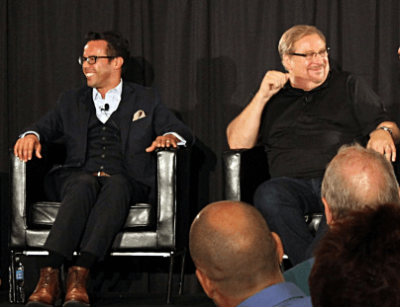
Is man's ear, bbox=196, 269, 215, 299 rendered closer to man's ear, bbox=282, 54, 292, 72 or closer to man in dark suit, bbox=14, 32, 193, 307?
man in dark suit, bbox=14, 32, 193, 307

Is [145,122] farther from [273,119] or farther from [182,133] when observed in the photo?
[273,119]

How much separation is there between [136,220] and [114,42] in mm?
1122

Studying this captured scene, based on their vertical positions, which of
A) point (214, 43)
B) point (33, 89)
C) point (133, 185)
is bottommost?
point (133, 185)

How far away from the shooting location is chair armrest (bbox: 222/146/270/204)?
298 centimetres

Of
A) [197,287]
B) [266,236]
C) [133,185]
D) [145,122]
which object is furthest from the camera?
[197,287]

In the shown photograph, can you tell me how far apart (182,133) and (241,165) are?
0.45 m

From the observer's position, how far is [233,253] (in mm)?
1177

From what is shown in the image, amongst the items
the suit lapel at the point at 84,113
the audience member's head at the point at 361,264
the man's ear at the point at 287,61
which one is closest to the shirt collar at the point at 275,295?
the audience member's head at the point at 361,264

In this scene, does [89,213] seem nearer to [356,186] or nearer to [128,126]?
[128,126]

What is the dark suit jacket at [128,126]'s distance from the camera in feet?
10.9

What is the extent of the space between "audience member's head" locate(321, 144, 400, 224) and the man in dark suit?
1.51 m

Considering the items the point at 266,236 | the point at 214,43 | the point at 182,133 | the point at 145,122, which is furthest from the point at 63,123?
the point at 266,236

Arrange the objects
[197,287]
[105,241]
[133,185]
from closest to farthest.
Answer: [105,241], [133,185], [197,287]

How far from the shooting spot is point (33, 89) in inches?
155
